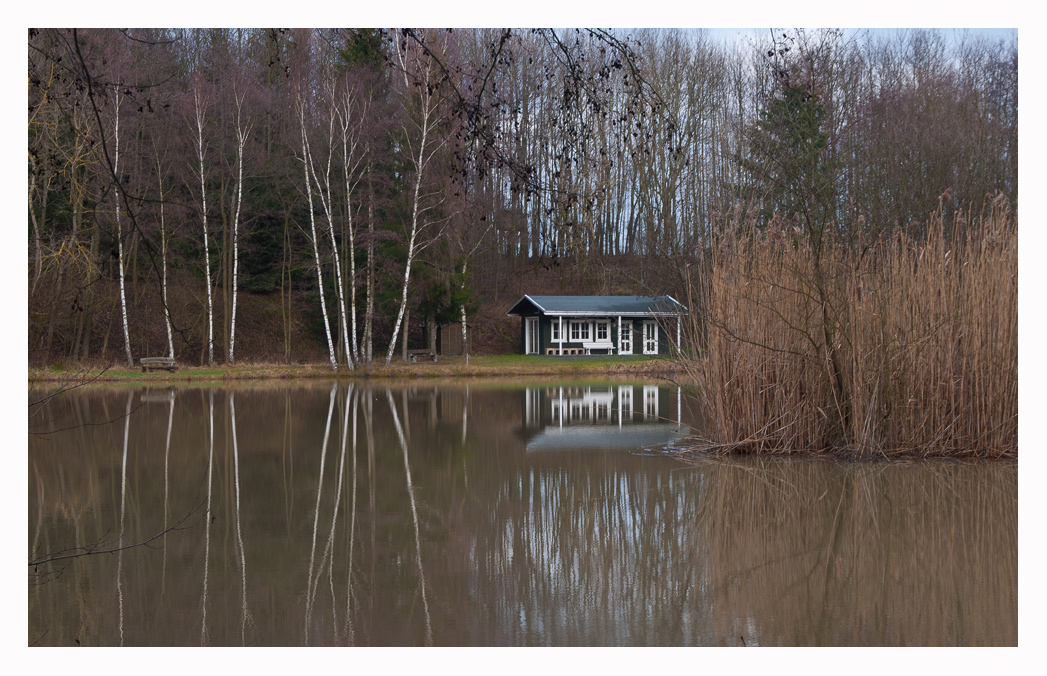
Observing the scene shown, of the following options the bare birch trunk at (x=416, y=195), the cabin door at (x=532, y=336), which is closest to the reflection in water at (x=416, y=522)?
the bare birch trunk at (x=416, y=195)

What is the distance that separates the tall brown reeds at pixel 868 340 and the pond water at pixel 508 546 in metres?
0.46

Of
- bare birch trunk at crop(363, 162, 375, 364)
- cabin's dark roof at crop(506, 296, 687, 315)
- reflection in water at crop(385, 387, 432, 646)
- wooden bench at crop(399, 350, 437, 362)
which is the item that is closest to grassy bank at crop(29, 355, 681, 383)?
wooden bench at crop(399, 350, 437, 362)

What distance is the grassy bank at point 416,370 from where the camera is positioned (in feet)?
83.1

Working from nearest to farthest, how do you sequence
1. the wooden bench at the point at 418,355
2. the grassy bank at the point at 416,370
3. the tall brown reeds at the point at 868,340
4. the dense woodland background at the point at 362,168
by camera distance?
the tall brown reeds at the point at 868,340, the dense woodland background at the point at 362,168, the grassy bank at the point at 416,370, the wooden bench at the point at 418,355

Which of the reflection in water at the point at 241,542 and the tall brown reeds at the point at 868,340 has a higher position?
the tall brown reeds at the point at 868,340

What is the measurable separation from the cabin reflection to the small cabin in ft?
40.9

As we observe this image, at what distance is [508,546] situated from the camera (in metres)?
6.75

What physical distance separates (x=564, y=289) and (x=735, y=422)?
109 feet

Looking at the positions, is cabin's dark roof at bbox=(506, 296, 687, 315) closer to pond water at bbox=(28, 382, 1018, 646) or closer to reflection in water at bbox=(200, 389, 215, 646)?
reflection in water at bbox=(200, 389, 215, 646)

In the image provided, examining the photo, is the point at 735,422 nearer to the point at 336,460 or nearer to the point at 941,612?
the point at 336,460

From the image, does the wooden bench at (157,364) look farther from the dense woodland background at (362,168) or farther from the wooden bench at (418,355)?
the wooden bench at (418,355)

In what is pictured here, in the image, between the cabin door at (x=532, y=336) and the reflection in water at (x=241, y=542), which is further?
the cabin door at (x=532, y=336)

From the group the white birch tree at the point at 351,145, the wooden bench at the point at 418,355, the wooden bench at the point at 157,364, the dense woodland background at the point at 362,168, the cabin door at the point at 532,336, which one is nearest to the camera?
the dense woodland background at the point at 362,168

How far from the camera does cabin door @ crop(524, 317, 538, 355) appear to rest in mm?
37969
